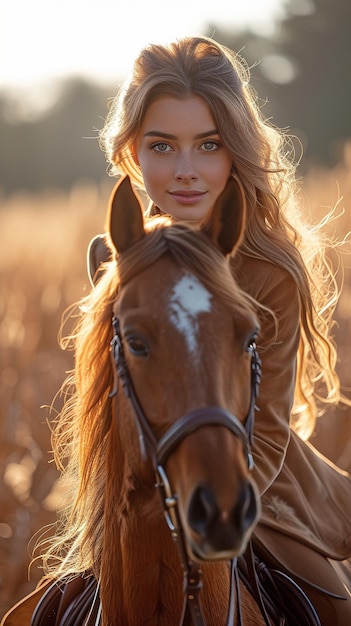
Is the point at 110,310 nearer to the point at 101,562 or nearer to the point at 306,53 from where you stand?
the point at 101,562

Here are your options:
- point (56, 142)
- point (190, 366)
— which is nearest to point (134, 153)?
point (190, 366)

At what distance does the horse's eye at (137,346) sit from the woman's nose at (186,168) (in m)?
1.44

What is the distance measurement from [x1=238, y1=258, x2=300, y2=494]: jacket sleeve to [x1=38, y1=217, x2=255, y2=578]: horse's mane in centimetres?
40

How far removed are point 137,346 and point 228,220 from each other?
584mm

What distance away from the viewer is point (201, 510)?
219 cm

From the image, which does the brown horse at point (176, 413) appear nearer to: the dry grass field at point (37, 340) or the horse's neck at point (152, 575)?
the horse's neck at point (152, 575)

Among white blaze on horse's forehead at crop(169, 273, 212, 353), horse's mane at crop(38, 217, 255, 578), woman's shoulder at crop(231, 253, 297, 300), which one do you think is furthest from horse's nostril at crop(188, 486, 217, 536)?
woman's shoulder at crop(231, 253, 297, 300)

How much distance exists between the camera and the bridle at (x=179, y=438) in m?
2.27

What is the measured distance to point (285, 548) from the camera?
3.29 meters

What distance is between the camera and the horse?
2240 millimetres

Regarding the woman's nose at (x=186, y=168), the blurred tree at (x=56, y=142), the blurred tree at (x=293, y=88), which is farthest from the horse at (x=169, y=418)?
the blurred tree at (x=56, y=142)

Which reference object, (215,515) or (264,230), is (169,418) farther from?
(264,230)

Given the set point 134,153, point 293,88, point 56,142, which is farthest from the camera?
point 56,142

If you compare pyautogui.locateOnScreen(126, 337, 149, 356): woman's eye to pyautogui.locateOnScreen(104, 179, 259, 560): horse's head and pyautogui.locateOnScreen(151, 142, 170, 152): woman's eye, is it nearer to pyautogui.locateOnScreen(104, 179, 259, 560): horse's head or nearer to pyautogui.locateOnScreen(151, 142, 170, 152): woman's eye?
pyautogui.locateOnScreen(104, 179, 259, 560): horse's head
